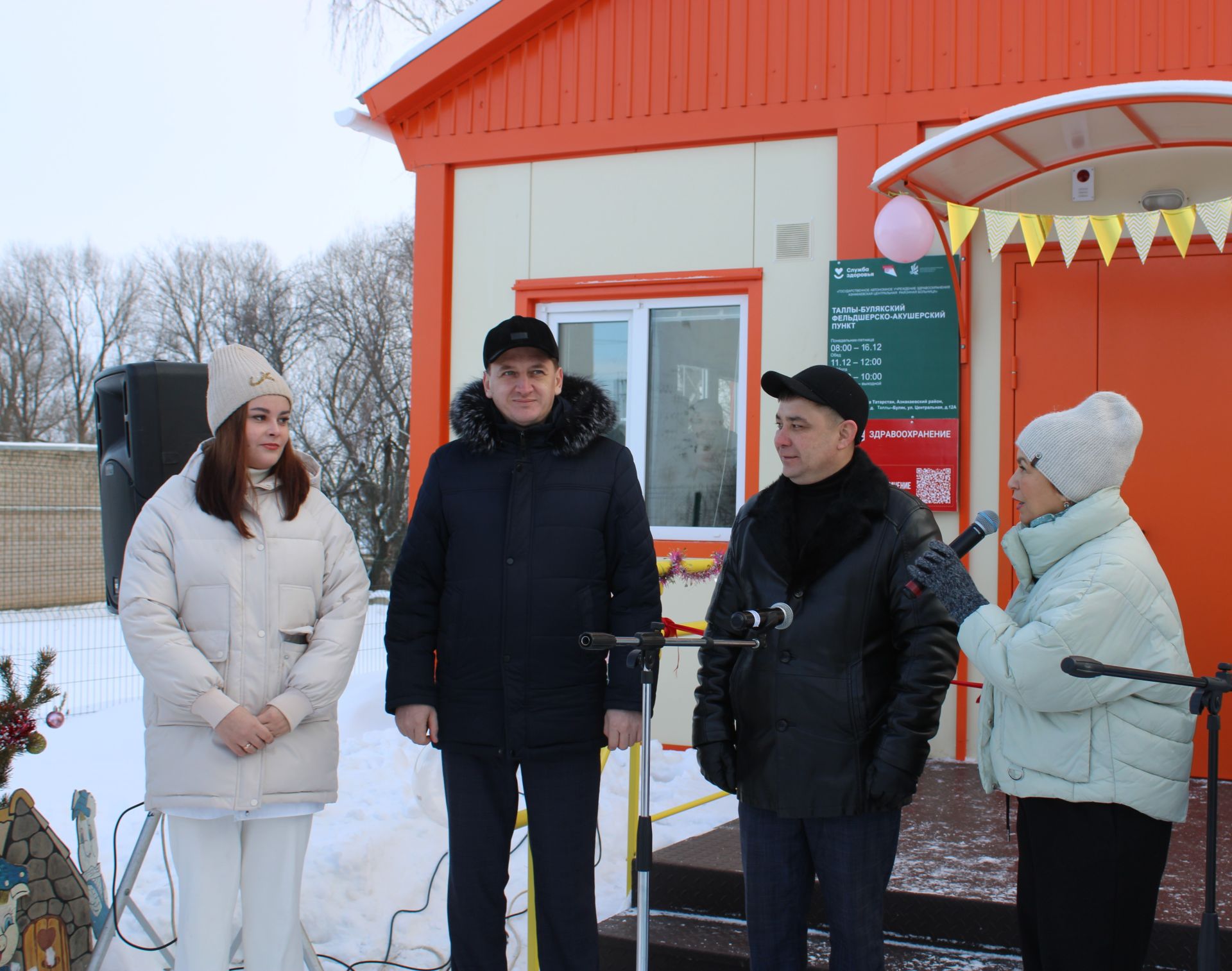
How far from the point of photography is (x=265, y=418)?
3.22 metres

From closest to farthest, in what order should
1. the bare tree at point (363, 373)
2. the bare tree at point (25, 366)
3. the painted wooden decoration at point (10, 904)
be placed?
the painted wooden decoration at point (10, 904) → the bare tree at point (363, 373) → the bare tree at point (25, 366)

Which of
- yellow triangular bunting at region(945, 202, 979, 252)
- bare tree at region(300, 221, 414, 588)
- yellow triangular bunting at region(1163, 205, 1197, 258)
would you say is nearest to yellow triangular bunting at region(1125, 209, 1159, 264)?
yellow triangular bunting at region(1163, 205, 1197, 258)

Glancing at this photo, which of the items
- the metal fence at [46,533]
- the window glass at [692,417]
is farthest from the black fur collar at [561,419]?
the metal fence at [46,533]

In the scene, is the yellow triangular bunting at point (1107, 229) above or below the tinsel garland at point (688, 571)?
above

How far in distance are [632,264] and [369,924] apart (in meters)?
3.89

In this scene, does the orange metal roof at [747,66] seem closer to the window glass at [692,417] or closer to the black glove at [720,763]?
the window glass at [692,417]

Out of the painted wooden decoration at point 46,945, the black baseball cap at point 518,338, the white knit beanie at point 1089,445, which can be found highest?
the black baseball cap at point 518,338

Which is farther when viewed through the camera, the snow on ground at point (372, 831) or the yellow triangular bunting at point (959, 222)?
the yellow triangular bunting at point (959, 222)

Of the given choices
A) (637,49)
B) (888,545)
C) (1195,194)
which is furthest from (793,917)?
(637,49)

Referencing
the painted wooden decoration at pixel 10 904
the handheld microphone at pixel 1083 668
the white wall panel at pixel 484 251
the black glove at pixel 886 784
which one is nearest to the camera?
the handheld microphone at pixel 1083 668

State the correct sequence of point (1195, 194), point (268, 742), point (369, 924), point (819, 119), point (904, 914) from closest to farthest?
point (268, 742), point (904, 914), point (369, 924), point (1195, 194), point (819, 119)

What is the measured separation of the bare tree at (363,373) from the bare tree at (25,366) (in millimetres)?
9177

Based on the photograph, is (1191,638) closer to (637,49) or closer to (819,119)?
(819,119)

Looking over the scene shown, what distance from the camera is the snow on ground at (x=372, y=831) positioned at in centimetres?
420
